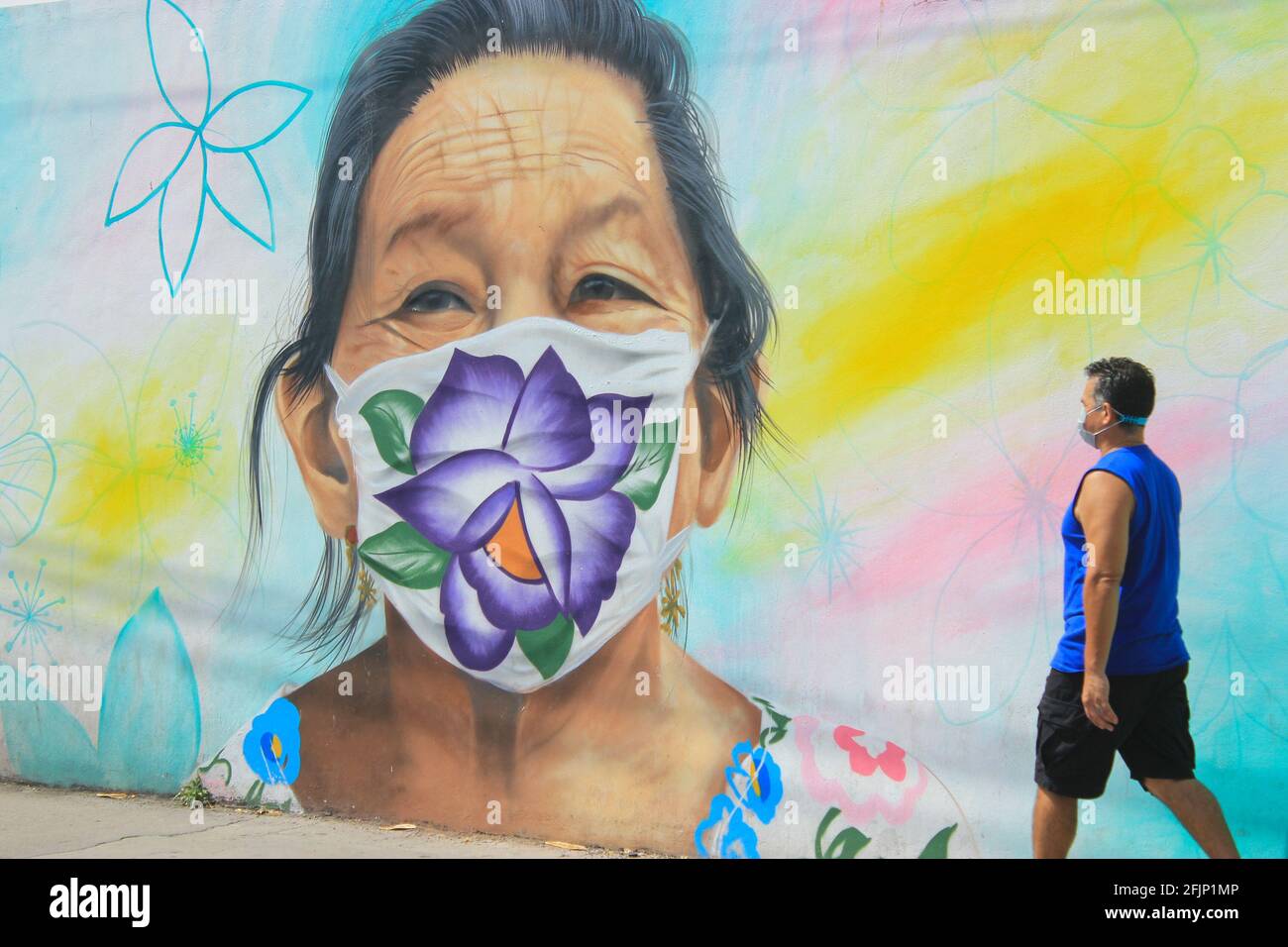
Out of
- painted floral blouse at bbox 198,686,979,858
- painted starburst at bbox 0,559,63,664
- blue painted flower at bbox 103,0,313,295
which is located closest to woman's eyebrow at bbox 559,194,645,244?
blue painted flower at bbox 103,0,313,295

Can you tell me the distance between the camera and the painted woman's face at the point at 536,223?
16.9ft

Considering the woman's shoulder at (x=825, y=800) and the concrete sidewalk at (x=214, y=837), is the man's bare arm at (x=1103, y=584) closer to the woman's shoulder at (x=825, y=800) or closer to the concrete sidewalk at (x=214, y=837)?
the woman's shoulder at (x=825, y=800)

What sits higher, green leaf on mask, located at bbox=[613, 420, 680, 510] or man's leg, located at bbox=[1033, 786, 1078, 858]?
green leaf on mask, located at bbox=[613, 420, 680, 510]

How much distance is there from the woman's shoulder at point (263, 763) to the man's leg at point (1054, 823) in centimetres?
333

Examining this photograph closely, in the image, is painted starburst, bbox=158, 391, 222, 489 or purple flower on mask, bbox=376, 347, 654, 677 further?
painted starburst, bbox=158, 391, 222, 489

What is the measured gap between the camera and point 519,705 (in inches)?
210

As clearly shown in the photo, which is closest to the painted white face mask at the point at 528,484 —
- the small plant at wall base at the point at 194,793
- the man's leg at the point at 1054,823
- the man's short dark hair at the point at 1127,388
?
the small plant at wall base at the point at 194,793

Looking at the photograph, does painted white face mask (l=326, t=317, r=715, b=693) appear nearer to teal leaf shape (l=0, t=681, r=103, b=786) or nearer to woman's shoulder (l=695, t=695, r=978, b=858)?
woman's shoulder (l=695, t=695, r=978, b=858)

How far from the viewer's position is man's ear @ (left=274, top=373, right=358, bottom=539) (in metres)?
5.65

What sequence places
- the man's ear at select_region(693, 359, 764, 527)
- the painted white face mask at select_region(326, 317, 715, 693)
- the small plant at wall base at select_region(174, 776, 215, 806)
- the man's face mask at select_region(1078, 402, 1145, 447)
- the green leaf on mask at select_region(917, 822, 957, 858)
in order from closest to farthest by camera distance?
the man's face mask at select_region(1078, 402, 1145, 447)
the green leaf on mask at select_region(917, 822, 957, 858)
the man's ear at select_region(693, 359, 764, 527)
the painted white face mask at select_region(326, 317, 715, 693)
the small plant at wall base at select_region(174, 776, 215, 806)

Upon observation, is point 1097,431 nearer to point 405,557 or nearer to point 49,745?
point 405,557

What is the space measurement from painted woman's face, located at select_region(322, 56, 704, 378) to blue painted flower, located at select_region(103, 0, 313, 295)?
→ 2.70ft

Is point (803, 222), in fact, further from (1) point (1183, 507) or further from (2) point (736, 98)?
(1) point (1183, 507)

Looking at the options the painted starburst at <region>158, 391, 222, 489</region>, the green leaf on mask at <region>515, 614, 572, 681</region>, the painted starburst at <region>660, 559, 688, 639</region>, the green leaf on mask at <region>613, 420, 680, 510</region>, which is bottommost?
the green leaf on mask at <region>515, 614, 572, 681</region>
